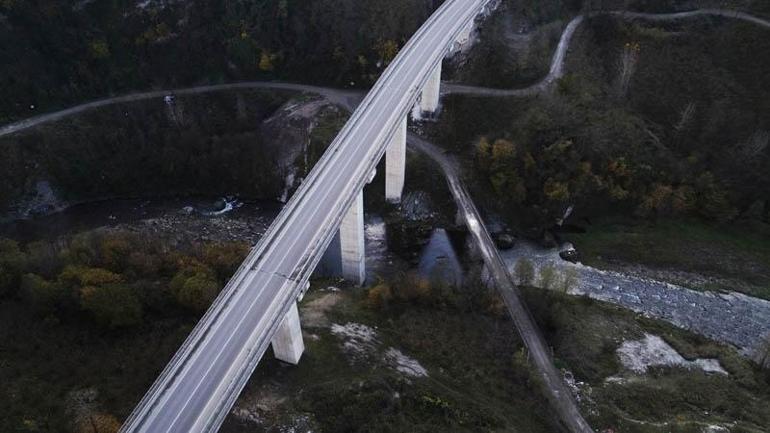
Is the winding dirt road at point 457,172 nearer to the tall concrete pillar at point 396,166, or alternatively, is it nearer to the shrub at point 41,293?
the tall concrete pillar at point 396,166

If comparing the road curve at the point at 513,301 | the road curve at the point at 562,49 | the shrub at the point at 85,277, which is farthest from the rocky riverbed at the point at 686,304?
the shrub at the point at 85,277

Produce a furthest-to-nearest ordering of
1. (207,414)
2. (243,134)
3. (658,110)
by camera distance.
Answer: (243,134) → (658,110) → (207,414)

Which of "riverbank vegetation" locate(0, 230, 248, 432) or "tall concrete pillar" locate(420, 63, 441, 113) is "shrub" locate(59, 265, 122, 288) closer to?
"riverbank vegetation" locate(0, 230, 248, 432)

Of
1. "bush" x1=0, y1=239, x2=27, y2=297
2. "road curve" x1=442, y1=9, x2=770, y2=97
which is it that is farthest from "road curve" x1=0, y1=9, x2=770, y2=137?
"bush" x1=0, y1=239, x2=27, y2=297

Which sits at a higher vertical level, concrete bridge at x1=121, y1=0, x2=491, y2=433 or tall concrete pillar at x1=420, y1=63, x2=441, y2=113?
tall concrete pillar at x1=420, y1=63, x2=441, y2=113

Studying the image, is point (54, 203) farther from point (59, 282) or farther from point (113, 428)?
point (113, 428)

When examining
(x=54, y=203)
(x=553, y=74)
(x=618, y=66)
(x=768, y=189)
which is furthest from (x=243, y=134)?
(x=768, y=189)
